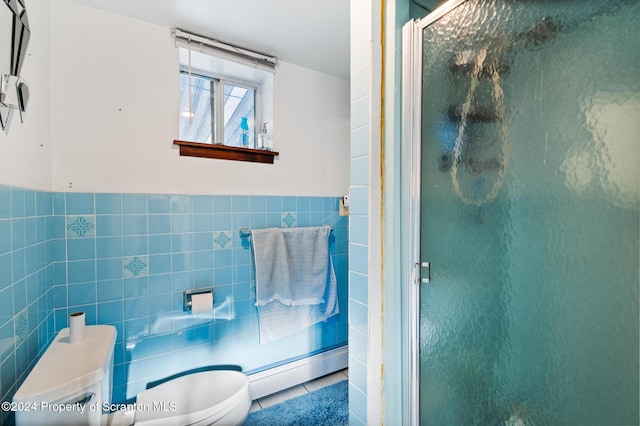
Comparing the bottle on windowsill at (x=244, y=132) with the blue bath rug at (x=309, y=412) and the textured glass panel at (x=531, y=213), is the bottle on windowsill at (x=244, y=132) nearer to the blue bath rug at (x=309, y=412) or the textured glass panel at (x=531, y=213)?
the textured glass panel at (x=531, y=213)

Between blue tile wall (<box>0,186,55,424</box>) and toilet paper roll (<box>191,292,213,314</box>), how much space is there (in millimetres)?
575

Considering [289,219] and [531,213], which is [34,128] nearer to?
[289,219]

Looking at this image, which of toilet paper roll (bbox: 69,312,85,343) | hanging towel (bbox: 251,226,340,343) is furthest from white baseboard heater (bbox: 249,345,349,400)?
toilet paper roll (bbox: 69,312,85,343)

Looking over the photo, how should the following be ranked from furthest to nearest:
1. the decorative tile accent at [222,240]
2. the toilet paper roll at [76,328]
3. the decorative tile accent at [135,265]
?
1. the decorative tile accent at [222,240]
2. the decorative tile accent at [135,265]
3. the toilet paper roll at [76,328]

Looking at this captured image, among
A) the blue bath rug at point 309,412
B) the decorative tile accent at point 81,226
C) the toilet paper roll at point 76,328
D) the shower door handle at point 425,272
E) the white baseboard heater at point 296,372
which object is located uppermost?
the decorative tile accent at point 81,226

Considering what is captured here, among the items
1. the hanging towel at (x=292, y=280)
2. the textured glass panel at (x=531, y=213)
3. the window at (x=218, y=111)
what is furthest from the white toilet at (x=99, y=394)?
the window at (x=218, y=111)

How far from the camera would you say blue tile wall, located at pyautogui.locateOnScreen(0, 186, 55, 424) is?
31.5 inches

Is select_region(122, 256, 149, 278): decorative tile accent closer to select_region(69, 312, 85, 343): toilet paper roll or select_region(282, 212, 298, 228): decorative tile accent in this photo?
select_region(69, 312, 85, 343): toilet paper roll

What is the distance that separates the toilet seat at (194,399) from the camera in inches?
44.6

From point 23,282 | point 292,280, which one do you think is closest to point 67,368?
point 23,282

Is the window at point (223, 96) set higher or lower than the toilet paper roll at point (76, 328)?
higher

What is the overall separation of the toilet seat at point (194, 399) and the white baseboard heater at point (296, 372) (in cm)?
28

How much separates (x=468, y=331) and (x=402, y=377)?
26 centimetres

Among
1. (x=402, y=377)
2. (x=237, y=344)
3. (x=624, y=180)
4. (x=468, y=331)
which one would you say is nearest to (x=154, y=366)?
(x=237, y=344)
